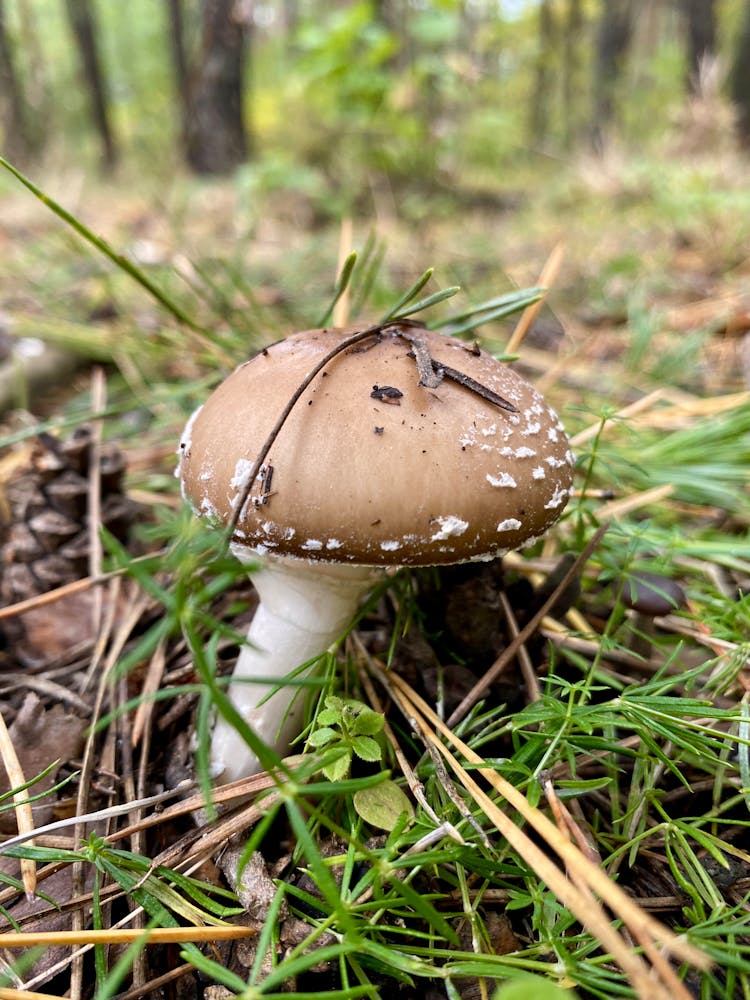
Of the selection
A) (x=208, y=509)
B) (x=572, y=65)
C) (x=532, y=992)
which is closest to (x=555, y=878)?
(x=532, y=992)

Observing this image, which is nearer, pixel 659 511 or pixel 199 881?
pixel 199 881

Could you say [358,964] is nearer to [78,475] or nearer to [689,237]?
[78,475]

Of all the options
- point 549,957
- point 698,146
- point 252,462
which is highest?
point 698,146

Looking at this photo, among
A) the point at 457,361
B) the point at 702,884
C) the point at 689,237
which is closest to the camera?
the point at 702,884

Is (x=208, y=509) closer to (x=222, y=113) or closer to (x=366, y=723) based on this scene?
(x=366, y=723)

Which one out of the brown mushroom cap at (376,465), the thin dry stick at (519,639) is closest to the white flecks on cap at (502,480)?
the brown mushroom cap at (376,465)

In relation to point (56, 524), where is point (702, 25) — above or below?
above

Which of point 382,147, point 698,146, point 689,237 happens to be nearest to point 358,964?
point 689,237
